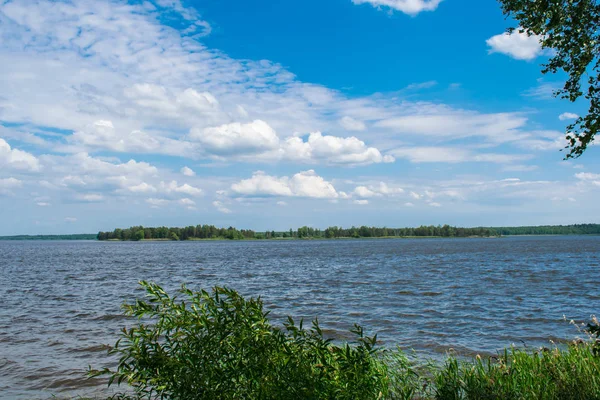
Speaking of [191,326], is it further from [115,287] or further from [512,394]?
[115,287]

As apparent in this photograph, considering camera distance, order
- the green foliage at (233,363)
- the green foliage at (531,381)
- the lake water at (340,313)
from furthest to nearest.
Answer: the lake water at (340,313) < the green foliage at (531,381) < the green foliage at (233,363)

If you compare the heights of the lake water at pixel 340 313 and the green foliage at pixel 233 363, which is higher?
the green foliage at pixel 233 363

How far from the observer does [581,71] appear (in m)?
7.29

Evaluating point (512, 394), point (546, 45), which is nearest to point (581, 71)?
point (546, 45)

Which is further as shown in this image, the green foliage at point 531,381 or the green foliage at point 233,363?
the green foliage at point 531,381

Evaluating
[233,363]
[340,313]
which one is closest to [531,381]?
[233,363]

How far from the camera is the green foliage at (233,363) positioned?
22.6ft

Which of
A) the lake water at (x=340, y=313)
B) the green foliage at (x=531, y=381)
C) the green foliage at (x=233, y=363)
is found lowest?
the lake water at (x=340, y=313)

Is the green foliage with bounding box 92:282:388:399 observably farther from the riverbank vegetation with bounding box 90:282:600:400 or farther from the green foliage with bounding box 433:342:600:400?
the green foliage with bounding box 433:342:600:400

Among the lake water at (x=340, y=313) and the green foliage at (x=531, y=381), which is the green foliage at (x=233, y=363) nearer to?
the green foliage at (x=531, y=381)

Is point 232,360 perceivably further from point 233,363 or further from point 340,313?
point 340,313

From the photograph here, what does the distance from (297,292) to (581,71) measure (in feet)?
92.2

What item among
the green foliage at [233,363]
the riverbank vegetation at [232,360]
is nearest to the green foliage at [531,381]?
the riverbank vegetation at [232,360]

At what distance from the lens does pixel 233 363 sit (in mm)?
7160
